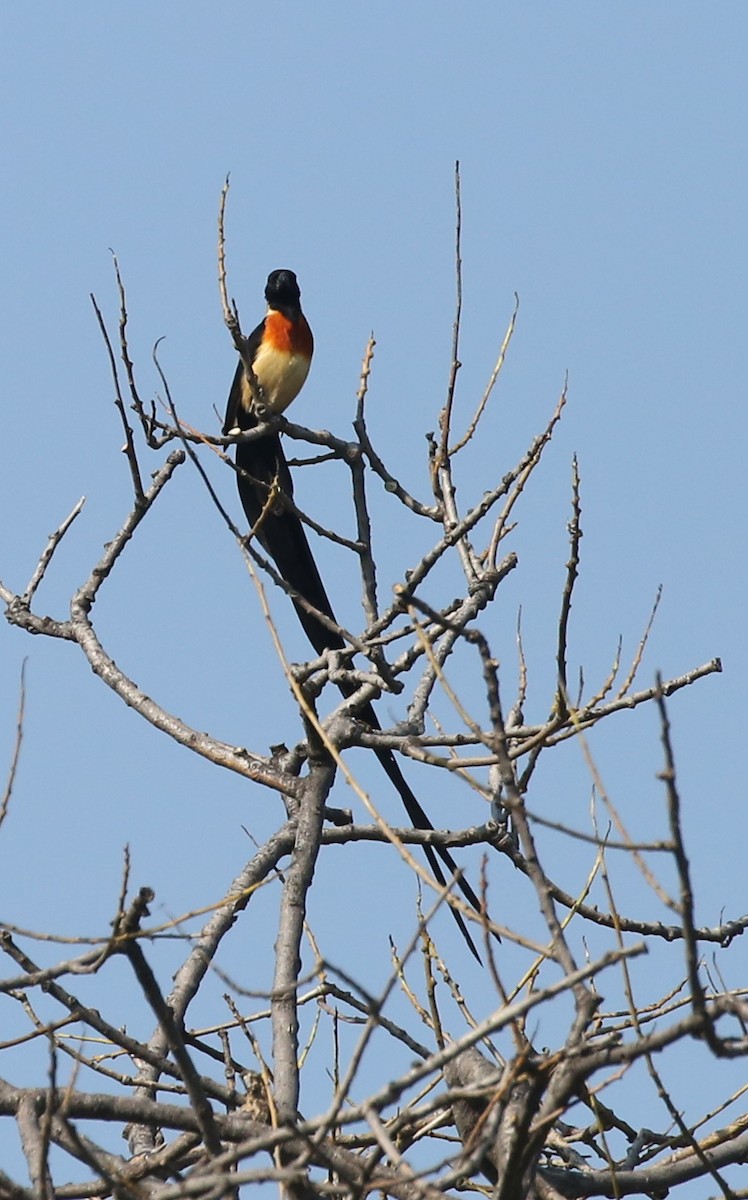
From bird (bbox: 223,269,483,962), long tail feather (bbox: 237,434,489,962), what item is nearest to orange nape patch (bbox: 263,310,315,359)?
bird (bbox: 223,269,483,962)

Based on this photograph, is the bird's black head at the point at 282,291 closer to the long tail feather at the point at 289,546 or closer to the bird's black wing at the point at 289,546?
the bird's black wing at the point at 289,546

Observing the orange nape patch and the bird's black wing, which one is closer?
the bird's black wing

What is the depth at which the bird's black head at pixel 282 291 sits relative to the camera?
209 inches

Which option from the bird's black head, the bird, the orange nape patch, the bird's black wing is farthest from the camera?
the bird's black head

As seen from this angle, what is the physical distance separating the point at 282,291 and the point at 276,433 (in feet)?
3.26

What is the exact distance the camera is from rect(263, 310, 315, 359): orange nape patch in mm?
5027

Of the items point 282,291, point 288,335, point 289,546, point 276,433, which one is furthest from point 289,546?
point 282,291

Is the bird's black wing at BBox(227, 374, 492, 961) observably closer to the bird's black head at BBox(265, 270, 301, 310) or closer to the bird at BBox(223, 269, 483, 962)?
the bird at BBox(223, 269, 483, 962)

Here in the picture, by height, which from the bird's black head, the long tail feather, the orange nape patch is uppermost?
the bird's black head

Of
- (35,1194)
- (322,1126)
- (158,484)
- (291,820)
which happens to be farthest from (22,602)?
(322,1126)

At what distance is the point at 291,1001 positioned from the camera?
2.67 meters

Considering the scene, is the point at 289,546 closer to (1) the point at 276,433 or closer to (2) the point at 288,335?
(1) the point at 276,433

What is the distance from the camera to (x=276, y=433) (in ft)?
14.8

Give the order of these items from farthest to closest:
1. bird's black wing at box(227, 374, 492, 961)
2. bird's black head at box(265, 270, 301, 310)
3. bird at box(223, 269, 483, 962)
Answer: bird's black head at box(265, 270, 301, 310)
bird at box(223, 269, 483, 962)
bird's black wing at box(227, 374, 492, 961)
